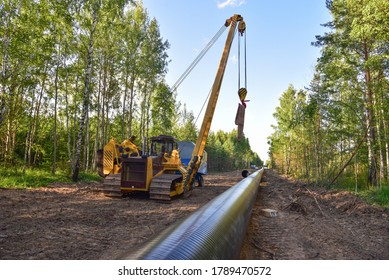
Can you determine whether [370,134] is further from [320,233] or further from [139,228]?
[139,228]

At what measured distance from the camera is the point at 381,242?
541 centimetres

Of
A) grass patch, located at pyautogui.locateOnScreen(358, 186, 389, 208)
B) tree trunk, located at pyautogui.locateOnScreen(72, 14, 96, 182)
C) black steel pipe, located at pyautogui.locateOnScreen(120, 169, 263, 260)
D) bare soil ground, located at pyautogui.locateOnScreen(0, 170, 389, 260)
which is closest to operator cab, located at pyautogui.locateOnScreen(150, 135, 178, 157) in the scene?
tree trunk, located at pyautogui.locateOnScreen(72, 14, 96, 182)

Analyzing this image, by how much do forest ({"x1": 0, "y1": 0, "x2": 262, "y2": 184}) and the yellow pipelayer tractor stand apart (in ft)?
6.23

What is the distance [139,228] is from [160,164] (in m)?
5.68

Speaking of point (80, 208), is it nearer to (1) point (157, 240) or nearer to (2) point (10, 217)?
(2) point (10, 217)

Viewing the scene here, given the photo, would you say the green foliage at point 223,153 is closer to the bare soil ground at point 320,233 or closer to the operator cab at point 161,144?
the operator cab at point 161,144

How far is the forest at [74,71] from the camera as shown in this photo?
1298cm

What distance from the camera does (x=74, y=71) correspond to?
19250 millimetres

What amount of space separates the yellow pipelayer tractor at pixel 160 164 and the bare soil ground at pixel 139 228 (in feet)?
2.83

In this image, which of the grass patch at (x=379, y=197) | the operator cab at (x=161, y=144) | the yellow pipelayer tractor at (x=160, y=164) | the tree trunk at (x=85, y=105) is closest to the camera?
the grass patch at (x=379, y=197)

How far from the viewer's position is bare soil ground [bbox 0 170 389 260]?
15.1 feet

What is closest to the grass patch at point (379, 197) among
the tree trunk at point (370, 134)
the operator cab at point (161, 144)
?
the tree trunk at point (370, 134)
